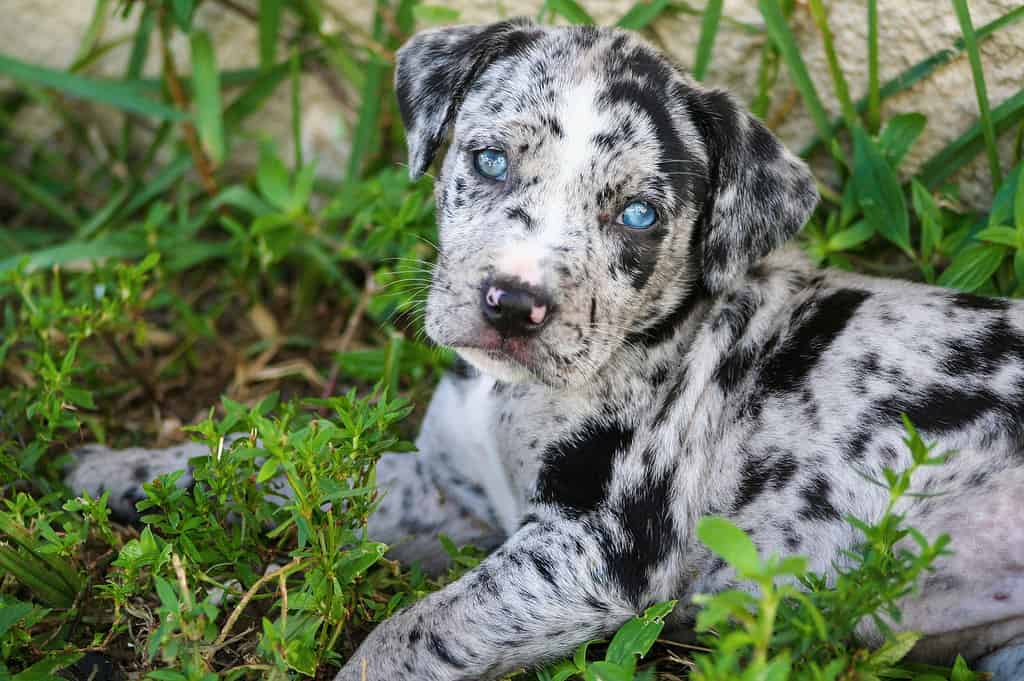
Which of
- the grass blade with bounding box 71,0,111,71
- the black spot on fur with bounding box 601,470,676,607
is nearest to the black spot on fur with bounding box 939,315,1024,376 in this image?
the black spot on fur with bounding box 601,470,676,607

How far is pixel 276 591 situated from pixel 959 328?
2.65m

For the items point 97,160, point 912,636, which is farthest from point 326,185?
point 912,636

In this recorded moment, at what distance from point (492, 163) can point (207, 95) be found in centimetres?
254

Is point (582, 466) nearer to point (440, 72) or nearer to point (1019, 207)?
point (440, 72)

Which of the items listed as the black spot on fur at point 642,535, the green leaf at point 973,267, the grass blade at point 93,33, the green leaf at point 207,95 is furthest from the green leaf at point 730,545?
the grass blade at point 93,33

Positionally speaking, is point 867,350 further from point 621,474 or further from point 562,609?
point 562,609

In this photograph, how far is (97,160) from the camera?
21.6ft

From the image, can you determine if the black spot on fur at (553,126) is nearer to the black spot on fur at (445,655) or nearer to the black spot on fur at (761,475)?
the black spot on fur at (761,475)

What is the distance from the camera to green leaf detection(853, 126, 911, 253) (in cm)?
462

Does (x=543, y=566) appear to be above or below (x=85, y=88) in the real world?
below

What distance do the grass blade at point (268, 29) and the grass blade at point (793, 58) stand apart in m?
2.73

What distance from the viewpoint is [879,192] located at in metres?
4.66

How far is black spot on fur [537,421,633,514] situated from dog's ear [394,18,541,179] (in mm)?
1312

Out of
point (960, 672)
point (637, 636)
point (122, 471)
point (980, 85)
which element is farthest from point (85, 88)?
point (960, 672)
